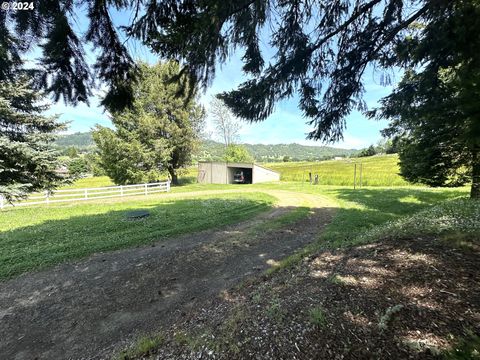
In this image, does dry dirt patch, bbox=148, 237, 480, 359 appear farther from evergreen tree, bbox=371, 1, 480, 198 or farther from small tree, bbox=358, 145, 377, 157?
small tree, bbox=358, 145, 377, 157

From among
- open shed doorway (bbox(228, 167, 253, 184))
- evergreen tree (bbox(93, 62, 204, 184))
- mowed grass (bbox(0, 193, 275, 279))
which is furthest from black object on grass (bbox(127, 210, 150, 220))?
open shed doorway (bbox(228, 167, 253, 184))

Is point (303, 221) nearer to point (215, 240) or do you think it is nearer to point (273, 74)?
point (215, 240)

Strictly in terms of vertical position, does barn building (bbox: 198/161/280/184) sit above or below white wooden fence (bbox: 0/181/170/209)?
above

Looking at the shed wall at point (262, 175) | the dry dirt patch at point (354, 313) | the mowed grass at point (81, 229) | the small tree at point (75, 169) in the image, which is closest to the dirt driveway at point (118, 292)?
the mowed grass at point (81, 229)

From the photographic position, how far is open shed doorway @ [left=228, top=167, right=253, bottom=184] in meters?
30.2

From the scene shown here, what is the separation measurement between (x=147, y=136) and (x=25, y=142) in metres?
12.4

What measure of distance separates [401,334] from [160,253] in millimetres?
5305

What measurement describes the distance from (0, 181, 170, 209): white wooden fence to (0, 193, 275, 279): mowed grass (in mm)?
1618

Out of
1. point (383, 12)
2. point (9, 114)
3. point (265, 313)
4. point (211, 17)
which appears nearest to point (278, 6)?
point (211, 17)

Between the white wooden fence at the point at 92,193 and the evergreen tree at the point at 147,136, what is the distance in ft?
8.09

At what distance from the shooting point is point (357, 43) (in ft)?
14.0

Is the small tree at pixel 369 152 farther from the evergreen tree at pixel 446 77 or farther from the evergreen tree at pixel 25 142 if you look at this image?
the evergreen tree at pixel 25 142

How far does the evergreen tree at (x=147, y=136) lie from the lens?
20.9 metres

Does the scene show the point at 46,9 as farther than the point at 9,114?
No
